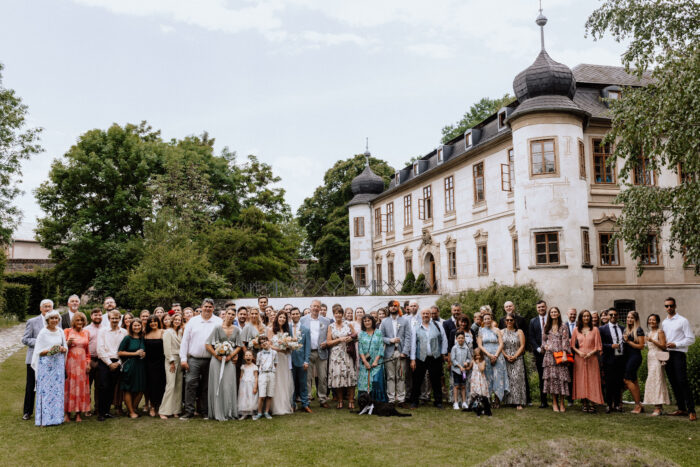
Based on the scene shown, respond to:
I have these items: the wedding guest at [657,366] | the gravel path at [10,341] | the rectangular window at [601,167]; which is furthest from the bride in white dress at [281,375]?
the rectangular window at [601,167]

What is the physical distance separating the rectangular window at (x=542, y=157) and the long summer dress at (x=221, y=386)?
16.8 meters

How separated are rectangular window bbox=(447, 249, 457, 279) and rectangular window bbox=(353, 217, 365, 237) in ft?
38.9

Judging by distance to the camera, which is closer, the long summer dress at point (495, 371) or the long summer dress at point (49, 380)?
the long summer dress at point (49, 380)

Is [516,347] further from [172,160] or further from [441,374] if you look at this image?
[172,160]

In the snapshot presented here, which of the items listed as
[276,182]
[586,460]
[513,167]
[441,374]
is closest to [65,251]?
[276,182]

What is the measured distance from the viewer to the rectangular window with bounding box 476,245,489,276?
27272 mm

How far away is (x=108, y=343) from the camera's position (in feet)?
34.9

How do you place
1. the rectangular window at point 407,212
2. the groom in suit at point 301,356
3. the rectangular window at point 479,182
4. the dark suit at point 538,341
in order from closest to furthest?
the dark suit at point 538,341, the groom in suit at point 301,356, the rectangular window at point 479,182, the rectangular window at point 407,212

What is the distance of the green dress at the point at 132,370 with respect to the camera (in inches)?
408

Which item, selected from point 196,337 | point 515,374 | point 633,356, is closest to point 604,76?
point 633,356

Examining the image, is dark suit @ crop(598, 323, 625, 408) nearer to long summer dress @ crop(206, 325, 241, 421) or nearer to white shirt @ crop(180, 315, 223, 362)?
long summer dress @ crop(206, 325, 241, 421)

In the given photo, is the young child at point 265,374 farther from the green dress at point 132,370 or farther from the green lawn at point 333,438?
the green dress at point 132,370

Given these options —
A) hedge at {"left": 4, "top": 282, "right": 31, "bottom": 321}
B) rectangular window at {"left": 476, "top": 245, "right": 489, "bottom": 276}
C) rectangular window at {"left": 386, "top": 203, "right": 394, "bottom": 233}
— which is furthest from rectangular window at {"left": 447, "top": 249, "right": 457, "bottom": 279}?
hedge at {"left": 4, "top": 282, "right": 31, "bottom": 321}

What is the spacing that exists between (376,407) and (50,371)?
572cm
